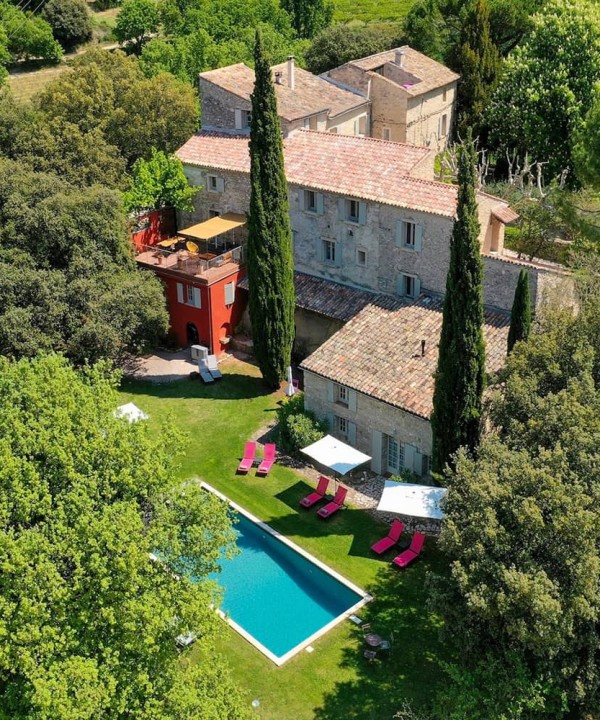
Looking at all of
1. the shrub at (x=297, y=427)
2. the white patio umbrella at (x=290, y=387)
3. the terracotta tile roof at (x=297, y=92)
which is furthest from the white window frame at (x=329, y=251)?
the shrub at (x=297, y=427)

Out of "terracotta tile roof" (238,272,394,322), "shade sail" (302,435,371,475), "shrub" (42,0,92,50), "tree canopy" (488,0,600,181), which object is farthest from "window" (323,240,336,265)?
"shrub" (42,0,92,50)

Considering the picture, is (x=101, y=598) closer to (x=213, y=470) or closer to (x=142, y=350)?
(x=213, y=470)

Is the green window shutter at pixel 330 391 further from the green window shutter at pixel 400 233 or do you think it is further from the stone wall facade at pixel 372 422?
the green window shutter at pixel 400 233

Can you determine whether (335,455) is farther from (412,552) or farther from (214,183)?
(214,183)

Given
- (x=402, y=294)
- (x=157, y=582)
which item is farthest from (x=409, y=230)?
(x=157, y=582)

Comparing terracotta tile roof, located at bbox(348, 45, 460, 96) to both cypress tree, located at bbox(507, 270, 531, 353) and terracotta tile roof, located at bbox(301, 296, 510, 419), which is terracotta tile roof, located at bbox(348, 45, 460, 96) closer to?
terracotta tile roof, located at bbox(301, 296, 510, 419)
